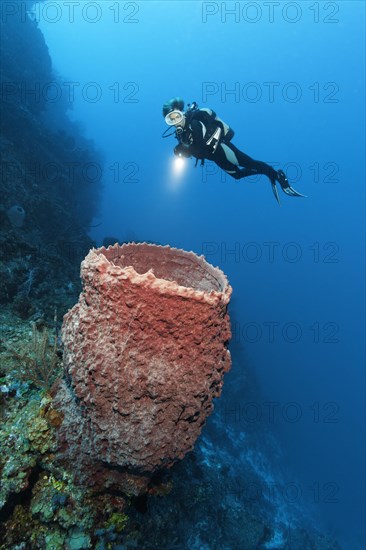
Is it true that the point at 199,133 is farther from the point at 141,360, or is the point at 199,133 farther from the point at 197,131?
the point at 141,360

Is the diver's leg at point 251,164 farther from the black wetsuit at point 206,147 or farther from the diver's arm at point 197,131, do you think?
the diver's arm at point 197,131

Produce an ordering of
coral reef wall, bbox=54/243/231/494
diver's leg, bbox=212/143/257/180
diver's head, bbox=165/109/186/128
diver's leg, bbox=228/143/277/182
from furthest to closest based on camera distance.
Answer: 1. diver's leg, bbox=228/143/277/182
2. diver's leg, bbox=212/143/257/180
3. diver's head, bbox=165/109/186/128
4. coral reef wall, bbox=54/243/231/494

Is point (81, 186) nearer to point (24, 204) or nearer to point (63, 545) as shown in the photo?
point (24, 204)

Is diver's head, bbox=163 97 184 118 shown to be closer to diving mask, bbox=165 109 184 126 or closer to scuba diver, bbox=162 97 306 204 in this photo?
scuba diver, bbox=162 97 306 204

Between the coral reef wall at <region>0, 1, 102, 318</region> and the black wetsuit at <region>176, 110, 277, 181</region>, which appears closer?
the coral reef wall at <region>0, 1, 102, 318</region>

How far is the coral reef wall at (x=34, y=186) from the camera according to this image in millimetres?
5285

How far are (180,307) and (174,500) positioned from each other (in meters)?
3.18

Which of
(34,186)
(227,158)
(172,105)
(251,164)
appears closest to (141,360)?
(172,105)

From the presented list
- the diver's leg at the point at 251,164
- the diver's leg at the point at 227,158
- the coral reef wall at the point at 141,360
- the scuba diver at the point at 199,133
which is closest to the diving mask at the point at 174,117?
the scuba diver at the point at 199,133

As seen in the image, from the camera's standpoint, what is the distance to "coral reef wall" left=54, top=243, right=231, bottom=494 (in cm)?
199

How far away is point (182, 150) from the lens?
6.47 metres

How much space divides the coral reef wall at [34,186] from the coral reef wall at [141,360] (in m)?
2.69

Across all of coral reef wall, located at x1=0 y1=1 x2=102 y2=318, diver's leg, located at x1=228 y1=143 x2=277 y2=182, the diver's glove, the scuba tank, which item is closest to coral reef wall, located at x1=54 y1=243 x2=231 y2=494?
coral reef wall, located at x1=0 y1=1 x2=102 y2=318

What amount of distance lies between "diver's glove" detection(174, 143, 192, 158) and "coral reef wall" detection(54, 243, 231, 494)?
15.6ft
